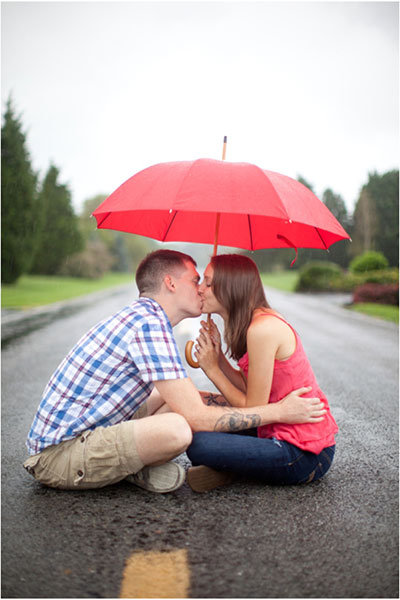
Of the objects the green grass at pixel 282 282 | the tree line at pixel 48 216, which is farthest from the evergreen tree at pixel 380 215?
the green grass at pixel 282 282

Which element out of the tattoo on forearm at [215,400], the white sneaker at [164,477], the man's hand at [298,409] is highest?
the man's hand at [298,409]

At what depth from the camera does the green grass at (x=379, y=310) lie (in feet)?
51.2

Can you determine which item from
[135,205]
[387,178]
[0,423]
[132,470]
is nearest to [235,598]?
[132,470]

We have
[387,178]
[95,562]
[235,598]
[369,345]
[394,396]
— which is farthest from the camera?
[387,178]

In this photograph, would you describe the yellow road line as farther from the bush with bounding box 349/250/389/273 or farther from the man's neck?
the bush with bounding box 349/250/389/273

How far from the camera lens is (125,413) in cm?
307

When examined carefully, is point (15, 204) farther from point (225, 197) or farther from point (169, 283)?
point (225, 197)

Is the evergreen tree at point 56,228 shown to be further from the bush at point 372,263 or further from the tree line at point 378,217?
the bush at point 372,263

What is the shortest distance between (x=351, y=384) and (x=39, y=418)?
14.9 feet

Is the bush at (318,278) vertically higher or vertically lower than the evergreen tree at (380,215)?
lower

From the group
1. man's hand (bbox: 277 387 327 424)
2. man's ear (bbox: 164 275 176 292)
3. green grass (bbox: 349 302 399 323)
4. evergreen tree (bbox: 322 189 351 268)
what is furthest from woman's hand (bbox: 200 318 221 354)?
evergreen tree (bbox: 322 189 351 268)

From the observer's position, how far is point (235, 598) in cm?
207

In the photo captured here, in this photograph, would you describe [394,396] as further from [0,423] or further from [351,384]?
[0,423]

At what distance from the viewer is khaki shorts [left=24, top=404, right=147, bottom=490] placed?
9.37 feet
